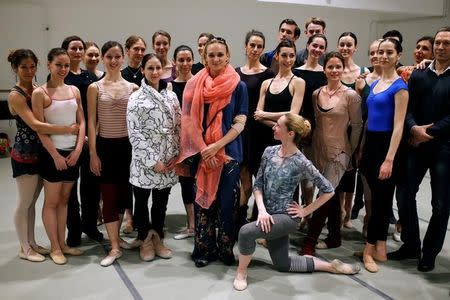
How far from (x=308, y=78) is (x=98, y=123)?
164 cm

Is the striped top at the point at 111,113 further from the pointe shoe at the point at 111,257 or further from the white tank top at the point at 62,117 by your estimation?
the pointe shoe at the point at 111,257

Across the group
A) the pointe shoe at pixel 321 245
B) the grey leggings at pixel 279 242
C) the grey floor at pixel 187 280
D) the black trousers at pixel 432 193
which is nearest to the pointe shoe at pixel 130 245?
the grey floor at pixel 187 280

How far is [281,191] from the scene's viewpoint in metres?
2.72

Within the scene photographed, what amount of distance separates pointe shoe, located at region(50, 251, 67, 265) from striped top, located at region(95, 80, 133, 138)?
91 cm

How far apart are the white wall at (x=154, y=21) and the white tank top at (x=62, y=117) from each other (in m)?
4.88

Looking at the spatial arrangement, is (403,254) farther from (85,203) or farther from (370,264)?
(85,203)

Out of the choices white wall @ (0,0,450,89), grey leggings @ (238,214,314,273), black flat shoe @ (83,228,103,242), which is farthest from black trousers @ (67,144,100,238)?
white wall @ (0,0,450,89)

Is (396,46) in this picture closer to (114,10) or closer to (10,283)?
(10,283)

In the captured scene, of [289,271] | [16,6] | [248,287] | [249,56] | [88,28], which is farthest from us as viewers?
[88,28]

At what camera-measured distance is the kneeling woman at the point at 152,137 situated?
281 cm

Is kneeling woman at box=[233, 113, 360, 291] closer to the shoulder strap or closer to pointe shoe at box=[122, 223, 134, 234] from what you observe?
pointe shoe at box=[122, 223, 134, 234]

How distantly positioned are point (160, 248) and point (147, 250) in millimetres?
99

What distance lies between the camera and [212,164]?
9.27ft

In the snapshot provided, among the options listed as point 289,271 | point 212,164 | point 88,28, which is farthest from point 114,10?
point 289,271
